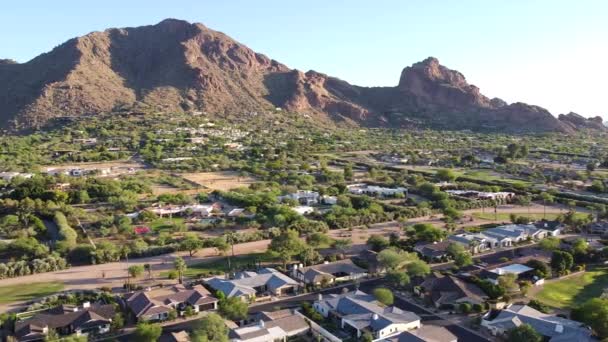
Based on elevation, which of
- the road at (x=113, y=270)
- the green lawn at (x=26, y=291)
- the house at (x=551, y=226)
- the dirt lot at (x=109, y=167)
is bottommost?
the green lawn at (x=26, y=291)

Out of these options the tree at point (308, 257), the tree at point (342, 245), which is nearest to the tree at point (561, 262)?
the tree at point (342, 245)

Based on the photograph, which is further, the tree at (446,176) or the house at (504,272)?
the tree at (446,176)

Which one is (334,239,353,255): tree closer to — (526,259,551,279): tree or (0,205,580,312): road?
(0,205,580,312): road

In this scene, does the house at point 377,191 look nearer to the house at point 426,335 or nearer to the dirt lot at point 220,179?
the dirt lot at point 220,179

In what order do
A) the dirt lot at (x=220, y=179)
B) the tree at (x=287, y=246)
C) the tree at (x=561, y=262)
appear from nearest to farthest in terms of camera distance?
the tree at (x=561, y=262)
the tree at (x=287, y=246)
the dirt lot at (x=220, y=179)

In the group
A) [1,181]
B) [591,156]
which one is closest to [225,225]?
[1,181]

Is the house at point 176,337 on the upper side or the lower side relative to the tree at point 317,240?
lower

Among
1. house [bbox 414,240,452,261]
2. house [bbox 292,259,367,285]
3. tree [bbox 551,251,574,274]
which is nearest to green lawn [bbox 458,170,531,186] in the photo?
house [bbox 414,240,452,261]

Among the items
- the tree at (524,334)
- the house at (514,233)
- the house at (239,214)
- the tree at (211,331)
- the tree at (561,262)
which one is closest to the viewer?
the tree at (211,331)
